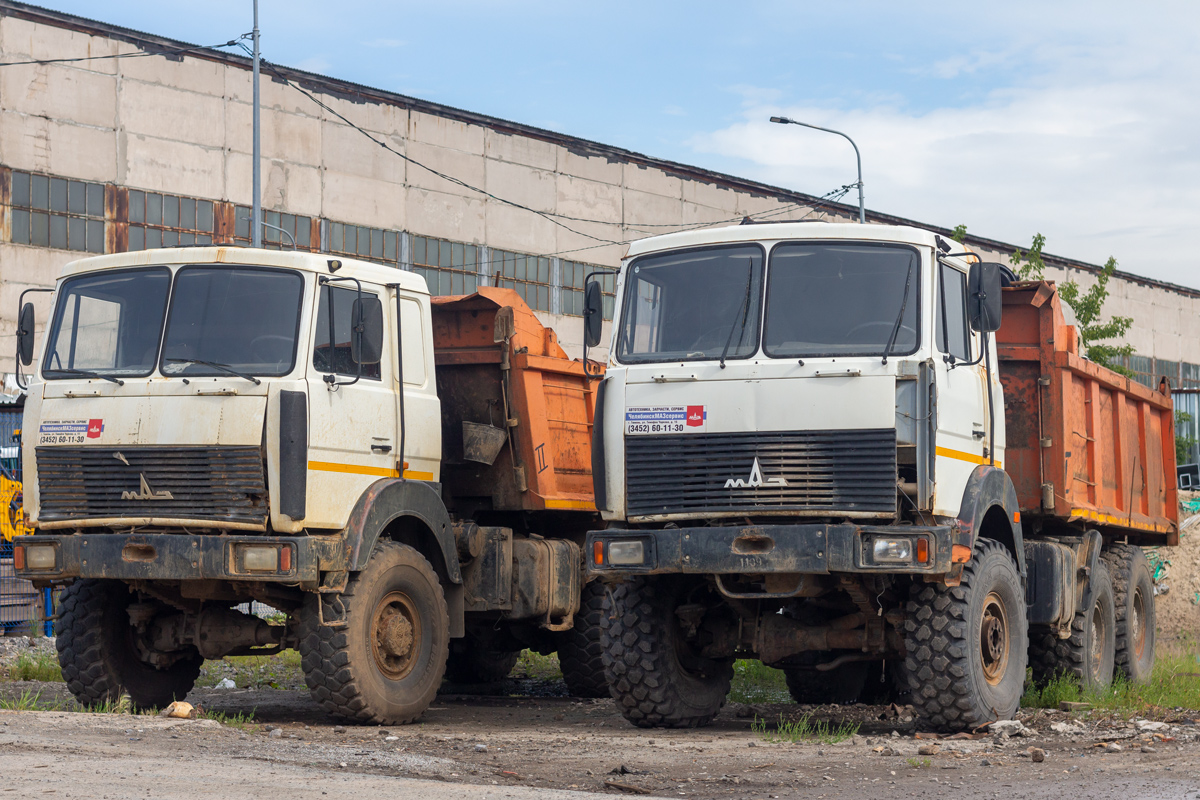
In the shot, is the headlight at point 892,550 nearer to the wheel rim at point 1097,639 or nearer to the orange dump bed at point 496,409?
the orange dump bed at point 496,409

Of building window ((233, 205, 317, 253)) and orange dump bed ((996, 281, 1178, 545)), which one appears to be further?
building window ((233, 205, 317, 253))

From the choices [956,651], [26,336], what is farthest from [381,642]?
[956,651]

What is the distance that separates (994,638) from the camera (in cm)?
964

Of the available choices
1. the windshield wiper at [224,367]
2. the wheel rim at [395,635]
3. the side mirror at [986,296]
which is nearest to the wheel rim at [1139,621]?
the side mirror at [986,296]

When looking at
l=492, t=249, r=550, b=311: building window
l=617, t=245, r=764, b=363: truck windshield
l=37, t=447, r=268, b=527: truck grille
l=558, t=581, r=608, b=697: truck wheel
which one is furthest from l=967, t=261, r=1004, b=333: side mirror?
l=492, t=249, r=550, b=311: building window

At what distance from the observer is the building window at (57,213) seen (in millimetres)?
27469

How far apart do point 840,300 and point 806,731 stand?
2712 millimetres

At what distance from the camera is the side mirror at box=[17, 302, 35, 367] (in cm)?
990

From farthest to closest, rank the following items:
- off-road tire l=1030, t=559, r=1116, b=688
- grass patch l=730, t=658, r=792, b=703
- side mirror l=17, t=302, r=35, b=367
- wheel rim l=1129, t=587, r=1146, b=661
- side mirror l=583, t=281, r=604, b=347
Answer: wheel rim l=1129, t=587, r=1146, b=661, grass patch l=730, t=658, r=792, b=703, off-road tire l=1030, t=559, r=1116, b=688, side mirror l=17, t=302, r=35, b=367, side mirror l=583, t=281, r=604, b=347

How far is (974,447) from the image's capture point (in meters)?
9.58

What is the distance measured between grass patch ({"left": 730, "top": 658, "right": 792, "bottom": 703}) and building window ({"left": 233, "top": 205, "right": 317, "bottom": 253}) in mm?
18206

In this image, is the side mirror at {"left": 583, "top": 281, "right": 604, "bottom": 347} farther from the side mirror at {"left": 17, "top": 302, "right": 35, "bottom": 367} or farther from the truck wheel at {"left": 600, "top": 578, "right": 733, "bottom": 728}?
the side mirror at {"left": 17, "top": 302, "right": 35, "bottom": 367}

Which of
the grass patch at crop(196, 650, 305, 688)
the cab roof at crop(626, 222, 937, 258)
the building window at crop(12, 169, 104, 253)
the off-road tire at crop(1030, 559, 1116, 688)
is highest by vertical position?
the building window at crop(12, 169, 104, 253)

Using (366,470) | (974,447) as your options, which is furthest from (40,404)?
(974,447)
